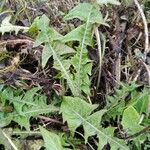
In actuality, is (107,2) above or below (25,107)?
above

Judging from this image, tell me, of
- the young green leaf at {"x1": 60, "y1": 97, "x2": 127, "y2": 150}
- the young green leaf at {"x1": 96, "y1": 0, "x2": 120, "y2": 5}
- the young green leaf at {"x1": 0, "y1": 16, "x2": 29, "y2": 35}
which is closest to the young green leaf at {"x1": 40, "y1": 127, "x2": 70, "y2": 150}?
the young green leaf at {"x1": 60, "y1": 97, "x2": 127, "y2": 150}

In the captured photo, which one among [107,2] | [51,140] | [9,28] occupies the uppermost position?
[107,2]

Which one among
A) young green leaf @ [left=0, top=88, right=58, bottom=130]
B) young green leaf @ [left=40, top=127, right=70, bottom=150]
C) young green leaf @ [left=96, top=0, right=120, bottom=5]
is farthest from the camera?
young green leaf @ [left=96, top=0, right=120, bottom=5]

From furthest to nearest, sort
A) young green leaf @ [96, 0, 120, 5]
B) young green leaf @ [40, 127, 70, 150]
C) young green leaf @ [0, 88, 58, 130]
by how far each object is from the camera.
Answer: young green leaf @ [96, 0, 120, 5]
young green leaf @ [0, 88, 58, 130]
young green leaf @ [40, 127, 70, 150]

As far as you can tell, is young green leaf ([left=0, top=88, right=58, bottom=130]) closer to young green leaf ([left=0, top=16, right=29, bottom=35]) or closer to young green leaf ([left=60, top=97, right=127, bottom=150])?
young green leaf ([left=60, top=97, right=127, bottom=150])

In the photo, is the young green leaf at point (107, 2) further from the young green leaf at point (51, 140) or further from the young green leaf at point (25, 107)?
the young green leaf at point (51, 140)

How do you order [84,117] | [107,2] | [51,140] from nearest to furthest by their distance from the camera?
1. [51,140]
2. [84,117]
3. [107,2]

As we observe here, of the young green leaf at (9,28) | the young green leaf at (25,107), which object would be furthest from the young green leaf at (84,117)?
the young green leaf at (9,28)

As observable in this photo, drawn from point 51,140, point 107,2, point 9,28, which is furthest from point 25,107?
point 107,2

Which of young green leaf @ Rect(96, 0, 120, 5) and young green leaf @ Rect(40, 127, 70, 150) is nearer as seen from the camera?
young green leaf @ Rect(40, 127, 70, 150)

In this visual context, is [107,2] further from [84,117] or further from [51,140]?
[51,140]

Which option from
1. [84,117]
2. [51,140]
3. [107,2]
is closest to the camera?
[51,140]

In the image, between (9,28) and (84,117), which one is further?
(9,28)
